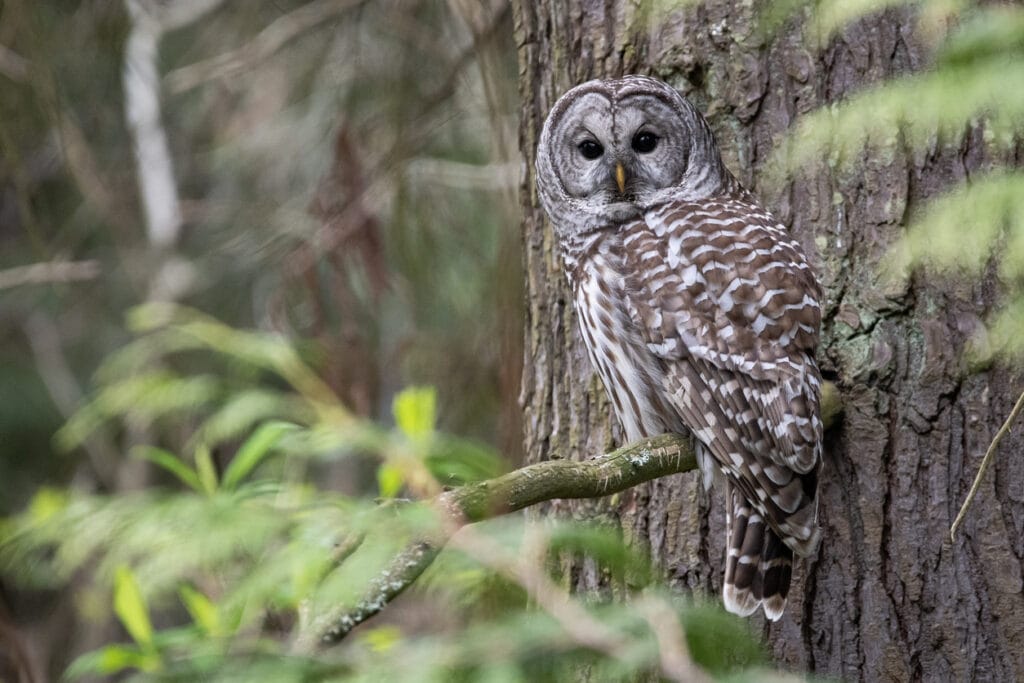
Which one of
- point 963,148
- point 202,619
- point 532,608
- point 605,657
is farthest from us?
point 202,619

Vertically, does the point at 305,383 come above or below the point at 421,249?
below

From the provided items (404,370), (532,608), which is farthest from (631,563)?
(404,370)

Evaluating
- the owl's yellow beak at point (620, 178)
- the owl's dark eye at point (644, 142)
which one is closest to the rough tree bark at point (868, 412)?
the owl's dark eye at point (644, 142)

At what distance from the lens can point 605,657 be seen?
1403 mm

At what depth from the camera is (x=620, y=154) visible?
10.3ft

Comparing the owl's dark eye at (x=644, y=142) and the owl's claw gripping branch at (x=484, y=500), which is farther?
the owl's dark eye at (x=644, y=142)

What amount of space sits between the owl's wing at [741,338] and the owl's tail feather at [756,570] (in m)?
0.07

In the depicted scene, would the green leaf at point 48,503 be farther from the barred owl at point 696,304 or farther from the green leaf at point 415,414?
the barred owl at point 696,304

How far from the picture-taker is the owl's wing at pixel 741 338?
101 inches

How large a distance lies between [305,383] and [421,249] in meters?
0.64

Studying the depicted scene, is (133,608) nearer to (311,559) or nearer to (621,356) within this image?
(311,559)

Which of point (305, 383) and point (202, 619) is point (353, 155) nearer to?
point (305, 383)

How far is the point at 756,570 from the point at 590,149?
4.11ft

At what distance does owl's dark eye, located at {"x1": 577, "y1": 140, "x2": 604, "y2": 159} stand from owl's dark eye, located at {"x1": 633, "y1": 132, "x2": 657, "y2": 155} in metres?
0.10
